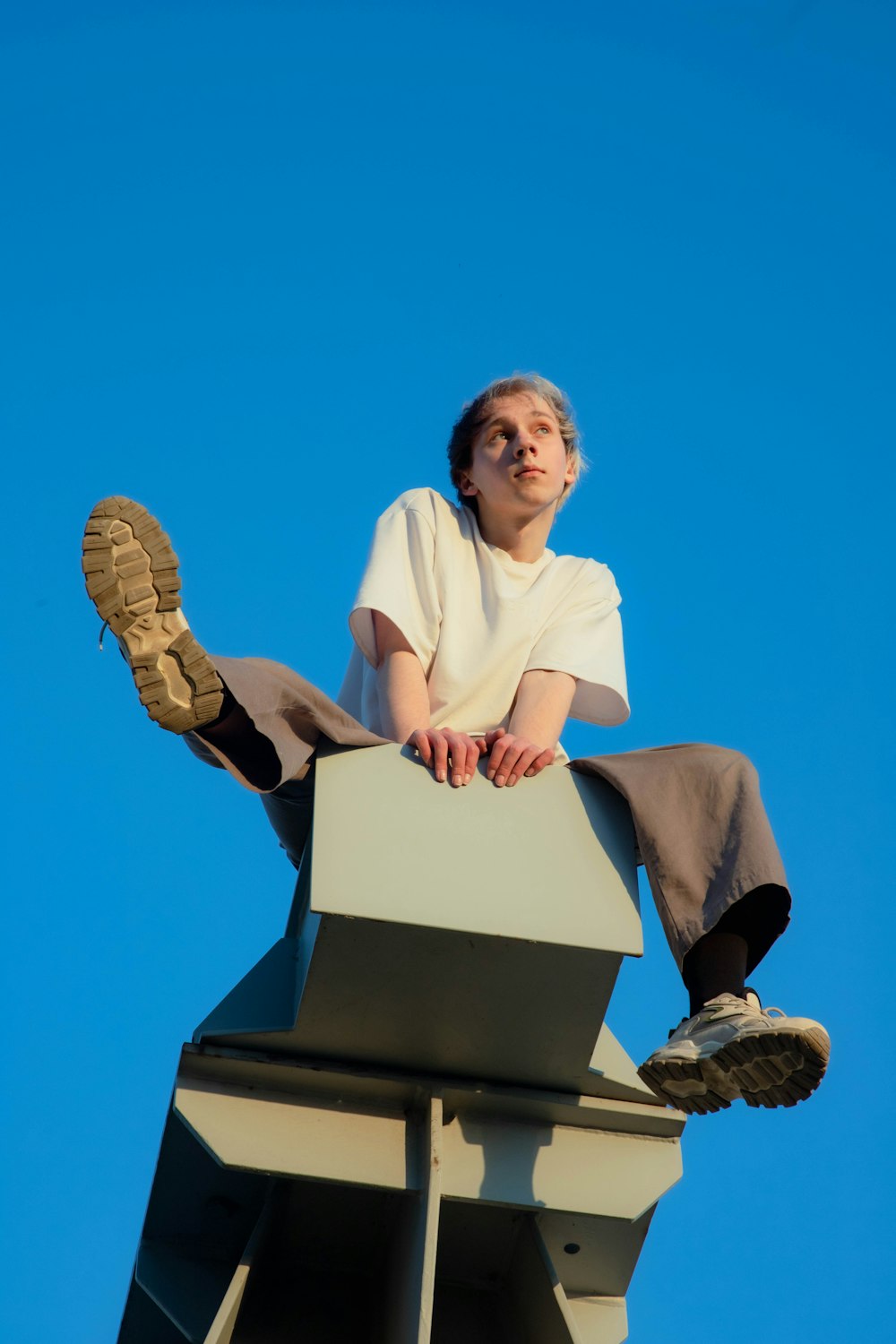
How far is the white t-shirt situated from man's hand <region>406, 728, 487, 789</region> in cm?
77

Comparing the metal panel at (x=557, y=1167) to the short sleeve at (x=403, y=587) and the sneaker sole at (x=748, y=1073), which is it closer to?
the sneaker sole at (x=748, y=1073)

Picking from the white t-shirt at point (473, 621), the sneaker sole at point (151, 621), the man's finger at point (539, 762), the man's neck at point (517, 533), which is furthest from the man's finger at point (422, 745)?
the man's neck at point (517, 533)

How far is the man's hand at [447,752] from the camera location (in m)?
5.14

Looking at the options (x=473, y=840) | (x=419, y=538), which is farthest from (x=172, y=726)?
(x=419, y=538)

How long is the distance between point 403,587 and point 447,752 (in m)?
1.04

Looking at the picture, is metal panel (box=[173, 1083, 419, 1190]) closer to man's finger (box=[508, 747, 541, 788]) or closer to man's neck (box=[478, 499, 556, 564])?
man's finger (box=[508, 747, 541, 788])

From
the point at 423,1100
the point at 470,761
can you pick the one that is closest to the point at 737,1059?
the point at 423,1100

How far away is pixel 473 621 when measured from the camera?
618 centimetres

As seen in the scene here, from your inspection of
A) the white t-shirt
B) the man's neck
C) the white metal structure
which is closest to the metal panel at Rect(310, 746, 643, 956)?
the white metal structure

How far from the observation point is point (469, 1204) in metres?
5.45

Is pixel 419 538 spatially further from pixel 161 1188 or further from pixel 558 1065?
pixel 161 1188

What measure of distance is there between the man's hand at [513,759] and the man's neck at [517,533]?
4.41 ft

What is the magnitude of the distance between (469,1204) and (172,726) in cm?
183

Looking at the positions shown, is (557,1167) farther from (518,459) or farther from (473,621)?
(518,459)
